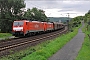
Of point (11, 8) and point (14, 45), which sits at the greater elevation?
point (11, 8)

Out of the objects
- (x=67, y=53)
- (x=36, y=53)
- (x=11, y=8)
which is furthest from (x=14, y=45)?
(x=11, y=8)

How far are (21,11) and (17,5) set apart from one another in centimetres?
224

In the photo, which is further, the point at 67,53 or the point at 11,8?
the point at 11,8

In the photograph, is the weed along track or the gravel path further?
the weed along track

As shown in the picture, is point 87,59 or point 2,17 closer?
point 87,59

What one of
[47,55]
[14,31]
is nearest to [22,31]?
[14,31]

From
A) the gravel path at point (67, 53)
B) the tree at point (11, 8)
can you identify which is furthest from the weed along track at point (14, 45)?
the tree at point (11, 8)

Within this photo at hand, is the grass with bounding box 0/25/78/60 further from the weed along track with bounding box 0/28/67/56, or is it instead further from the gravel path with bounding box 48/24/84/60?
the weed along track with bounding box 0/28/67/56

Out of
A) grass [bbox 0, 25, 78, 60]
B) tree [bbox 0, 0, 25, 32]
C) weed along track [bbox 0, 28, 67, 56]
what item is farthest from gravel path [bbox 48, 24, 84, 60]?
tree [bbox 0, 0, 25, 32]

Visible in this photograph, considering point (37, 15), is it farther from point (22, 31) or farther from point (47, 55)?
point (47, 55)

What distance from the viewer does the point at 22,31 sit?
129 ft

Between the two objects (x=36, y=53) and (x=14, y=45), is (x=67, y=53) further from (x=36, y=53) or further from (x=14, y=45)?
(x=14, y=45)

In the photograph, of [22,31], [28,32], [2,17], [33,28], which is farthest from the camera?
[2,17]

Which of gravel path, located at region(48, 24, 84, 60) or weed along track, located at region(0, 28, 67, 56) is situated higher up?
gravel path, located at region(48, 24, 84, 60)
